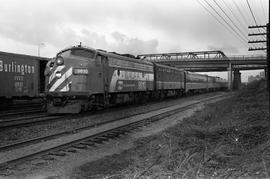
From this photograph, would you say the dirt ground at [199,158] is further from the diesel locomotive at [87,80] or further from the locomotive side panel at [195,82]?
the locomotive side panel at [195,82]

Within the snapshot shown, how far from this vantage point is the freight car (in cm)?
1844

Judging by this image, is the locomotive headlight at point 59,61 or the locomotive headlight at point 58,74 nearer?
the locomotive headlight at point 58,74

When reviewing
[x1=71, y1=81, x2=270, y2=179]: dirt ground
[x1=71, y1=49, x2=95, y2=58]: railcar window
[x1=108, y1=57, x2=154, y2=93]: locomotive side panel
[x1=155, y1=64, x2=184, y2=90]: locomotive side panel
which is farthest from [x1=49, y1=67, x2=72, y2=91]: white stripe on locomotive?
[x1=155, y1=64, x2=184, y2=90]: locomotive side panel

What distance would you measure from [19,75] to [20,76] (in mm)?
114

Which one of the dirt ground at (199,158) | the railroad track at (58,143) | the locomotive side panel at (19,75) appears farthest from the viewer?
the locomotive side panel at (19,75)

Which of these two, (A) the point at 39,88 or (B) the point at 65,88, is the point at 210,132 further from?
Answer: (A) the point at 39,88

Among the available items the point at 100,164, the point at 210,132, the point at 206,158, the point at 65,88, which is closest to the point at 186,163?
the point at 206,158

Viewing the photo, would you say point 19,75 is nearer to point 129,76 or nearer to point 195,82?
point 129,76

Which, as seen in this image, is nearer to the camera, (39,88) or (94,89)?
(94,89)

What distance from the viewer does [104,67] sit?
16734 mm

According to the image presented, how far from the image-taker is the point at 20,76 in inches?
777

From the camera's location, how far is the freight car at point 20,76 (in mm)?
18438

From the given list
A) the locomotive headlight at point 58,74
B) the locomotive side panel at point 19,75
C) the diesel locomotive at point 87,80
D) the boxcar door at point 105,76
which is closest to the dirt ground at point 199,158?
the diesel locomotive at point 87,80

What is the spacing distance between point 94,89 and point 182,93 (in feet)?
72.3
